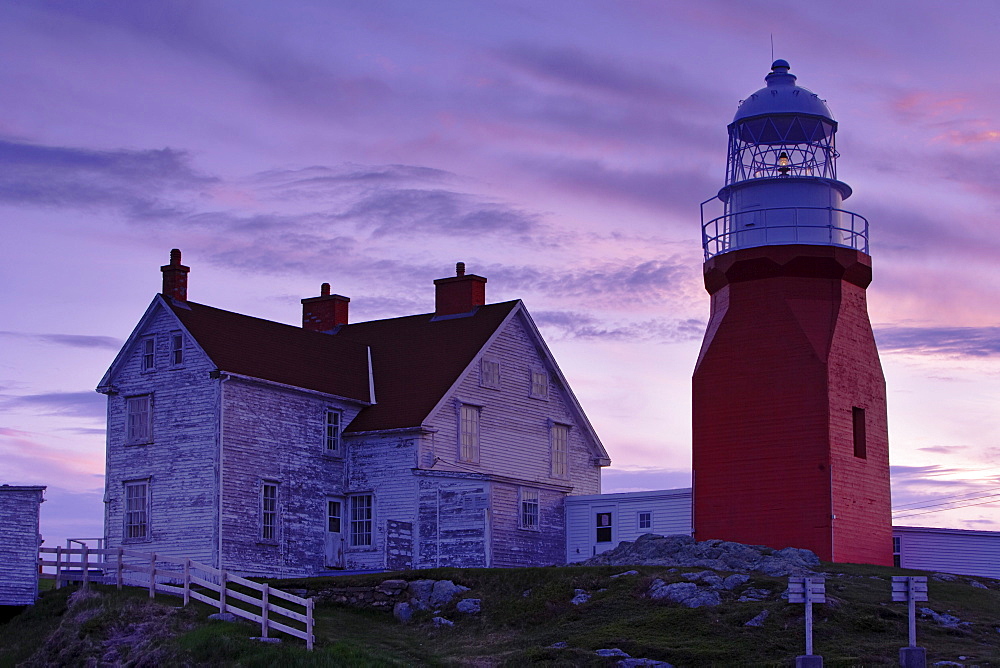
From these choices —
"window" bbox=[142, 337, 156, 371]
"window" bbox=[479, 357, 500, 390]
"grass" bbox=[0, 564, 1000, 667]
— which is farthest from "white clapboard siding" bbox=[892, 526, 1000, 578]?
"window" bbox=[142, 337, 156, 371]

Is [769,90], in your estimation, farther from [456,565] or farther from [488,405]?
[456,565]

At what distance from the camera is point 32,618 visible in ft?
114

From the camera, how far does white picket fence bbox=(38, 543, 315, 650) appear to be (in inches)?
1172

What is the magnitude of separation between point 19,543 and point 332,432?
9096mm

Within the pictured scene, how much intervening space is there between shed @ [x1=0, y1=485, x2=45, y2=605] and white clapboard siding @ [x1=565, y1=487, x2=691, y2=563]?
47.4ft

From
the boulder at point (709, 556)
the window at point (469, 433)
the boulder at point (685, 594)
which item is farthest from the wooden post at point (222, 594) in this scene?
the window at point (469, 433)

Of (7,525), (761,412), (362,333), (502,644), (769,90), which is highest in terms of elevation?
(769,90)

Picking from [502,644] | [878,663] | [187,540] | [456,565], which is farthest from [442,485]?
[878,663]

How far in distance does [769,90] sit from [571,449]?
44.1ft

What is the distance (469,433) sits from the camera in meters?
41.6

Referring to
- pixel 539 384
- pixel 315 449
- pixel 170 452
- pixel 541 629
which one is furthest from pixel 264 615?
pixel 539 384

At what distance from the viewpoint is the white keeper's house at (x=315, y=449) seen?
3788 centimetres

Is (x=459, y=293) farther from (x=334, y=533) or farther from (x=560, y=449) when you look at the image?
(x=334, y=533)

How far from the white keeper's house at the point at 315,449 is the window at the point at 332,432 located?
5cm
